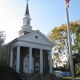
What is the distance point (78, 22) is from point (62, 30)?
4.48 meters

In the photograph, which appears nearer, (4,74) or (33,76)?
(4,74)

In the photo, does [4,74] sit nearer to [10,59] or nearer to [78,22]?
[10,59]

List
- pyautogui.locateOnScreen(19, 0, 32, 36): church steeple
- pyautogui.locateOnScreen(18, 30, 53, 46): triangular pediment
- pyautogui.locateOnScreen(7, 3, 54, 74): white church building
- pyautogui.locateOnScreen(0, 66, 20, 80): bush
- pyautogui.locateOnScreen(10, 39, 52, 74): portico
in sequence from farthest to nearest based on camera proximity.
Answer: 1. pyautogui.locateOnScreen(19, 0, 32, 36): church steeple
2. pyautogui.locateOnScreen(10, 39, 52, 74): portico
3. pyautogui.locateOnScreen(18, 30, 53, 46): triangular pediment
4. pyautogui.locateOnScreen(7, 3, 54, 74): white church building
5. pyautogui.locateOnScreen(0, 66, 20, 80): bush

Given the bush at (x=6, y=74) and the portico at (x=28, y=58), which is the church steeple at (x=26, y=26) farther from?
the bush at (x=6, y=74)

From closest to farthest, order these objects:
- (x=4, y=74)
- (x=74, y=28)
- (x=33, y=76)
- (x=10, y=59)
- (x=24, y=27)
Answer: (x=4, y=74) → (x=33, y=76) → (x=10, y=59) → (x=24, y=27) → (x=74, y=28)

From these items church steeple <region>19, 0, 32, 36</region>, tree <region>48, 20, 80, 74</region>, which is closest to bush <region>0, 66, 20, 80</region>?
church steeple <region>19, 0, 32, 36</region>

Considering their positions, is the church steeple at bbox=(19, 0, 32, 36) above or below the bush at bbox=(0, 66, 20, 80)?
above

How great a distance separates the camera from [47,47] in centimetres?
3041

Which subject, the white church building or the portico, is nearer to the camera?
the white church building

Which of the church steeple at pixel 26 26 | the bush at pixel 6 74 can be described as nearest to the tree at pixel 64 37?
the church steeple at pixel 26 26

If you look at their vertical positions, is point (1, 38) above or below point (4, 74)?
above

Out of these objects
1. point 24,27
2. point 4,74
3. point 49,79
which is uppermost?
point 24,27

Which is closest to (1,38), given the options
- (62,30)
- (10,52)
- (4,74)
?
(10,52)

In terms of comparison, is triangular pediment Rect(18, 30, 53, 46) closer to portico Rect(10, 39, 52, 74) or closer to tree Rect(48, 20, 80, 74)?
portico Rect(10, 39, 52, 74)
